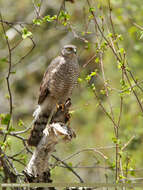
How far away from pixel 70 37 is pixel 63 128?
8.36 m

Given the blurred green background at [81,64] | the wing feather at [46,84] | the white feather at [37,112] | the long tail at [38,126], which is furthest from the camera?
the blurred green background at [81,64]

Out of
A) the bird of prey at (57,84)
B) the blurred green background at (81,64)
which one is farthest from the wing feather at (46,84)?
the blurred green background at (81,64)

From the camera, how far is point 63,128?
11.1 ft

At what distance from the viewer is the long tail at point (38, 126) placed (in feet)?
12.7

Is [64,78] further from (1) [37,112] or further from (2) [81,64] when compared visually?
(2) [81,64]

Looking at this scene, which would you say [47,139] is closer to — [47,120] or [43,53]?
[47,120]

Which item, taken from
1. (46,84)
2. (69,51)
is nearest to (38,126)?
(46,84)

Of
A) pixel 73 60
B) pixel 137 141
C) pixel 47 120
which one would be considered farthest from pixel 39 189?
pixel 137 141

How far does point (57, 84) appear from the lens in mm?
4457

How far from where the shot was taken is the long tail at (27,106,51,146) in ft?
12.7

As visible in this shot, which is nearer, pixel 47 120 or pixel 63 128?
pixel 63 128

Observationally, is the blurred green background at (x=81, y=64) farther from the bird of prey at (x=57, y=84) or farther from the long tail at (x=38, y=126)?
the long tail at (x=38, y=126)

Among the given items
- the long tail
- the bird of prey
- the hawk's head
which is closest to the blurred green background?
the hawk's head

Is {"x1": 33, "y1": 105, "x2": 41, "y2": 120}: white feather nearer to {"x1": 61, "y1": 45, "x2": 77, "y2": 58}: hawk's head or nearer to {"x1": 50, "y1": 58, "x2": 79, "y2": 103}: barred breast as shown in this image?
{"x1": 50, "y1": 58, "x2": 79, "y2": 103}: barred breast
